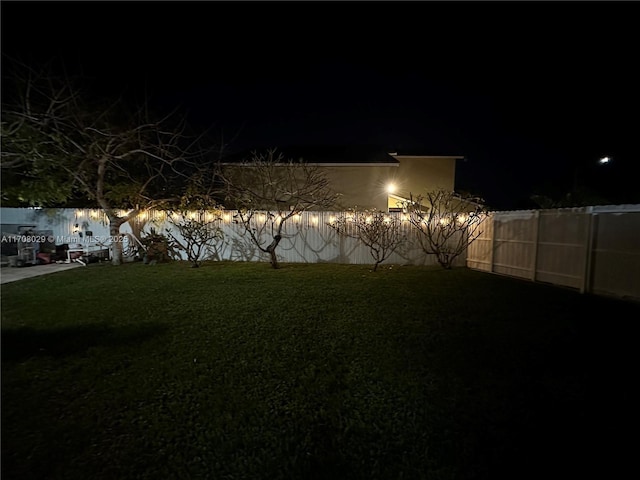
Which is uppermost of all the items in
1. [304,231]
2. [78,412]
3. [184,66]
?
[184,66]

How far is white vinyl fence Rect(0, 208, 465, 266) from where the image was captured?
37.7 ft

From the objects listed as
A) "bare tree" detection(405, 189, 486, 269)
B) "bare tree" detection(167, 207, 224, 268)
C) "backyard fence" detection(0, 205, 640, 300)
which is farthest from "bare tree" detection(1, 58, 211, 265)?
"bare tree" detection(405, 189, 486, 269)

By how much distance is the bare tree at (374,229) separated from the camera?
10758 mm

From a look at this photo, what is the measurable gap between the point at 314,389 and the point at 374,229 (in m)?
7.90

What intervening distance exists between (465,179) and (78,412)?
31635 millimetres

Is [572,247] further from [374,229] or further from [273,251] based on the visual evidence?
[273,251]

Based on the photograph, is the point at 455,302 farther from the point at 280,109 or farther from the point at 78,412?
the point at 280,109

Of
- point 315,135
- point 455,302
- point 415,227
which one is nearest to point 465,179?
point 315,135

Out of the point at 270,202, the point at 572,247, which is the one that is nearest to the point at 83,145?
the point at 270,202

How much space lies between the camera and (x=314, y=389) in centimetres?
320

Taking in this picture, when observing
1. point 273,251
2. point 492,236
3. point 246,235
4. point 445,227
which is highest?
point 445,227

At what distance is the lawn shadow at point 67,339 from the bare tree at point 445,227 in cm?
894

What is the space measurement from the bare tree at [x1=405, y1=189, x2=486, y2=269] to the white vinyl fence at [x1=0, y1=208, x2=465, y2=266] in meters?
0.39

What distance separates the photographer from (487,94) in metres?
13.0
